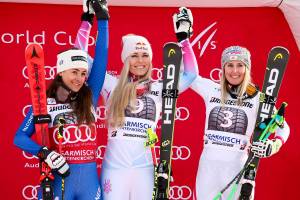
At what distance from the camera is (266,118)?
3840 mm

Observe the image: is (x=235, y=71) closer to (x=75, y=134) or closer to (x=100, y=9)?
(x=100, y=9)

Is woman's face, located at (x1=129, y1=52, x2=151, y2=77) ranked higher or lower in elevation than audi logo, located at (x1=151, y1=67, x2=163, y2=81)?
lower

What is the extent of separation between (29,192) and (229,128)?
89.5 inches

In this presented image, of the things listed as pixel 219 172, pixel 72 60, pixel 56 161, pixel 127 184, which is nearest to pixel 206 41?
pixel 219 172

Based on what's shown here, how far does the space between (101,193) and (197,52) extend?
76.4 inches

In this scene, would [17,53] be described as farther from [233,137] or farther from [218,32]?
[233,137]

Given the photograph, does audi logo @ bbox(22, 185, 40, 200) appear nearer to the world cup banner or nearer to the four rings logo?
the world cup banner

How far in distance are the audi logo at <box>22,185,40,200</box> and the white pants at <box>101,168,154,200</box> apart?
1.54m

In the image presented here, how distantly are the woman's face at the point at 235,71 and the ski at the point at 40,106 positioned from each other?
1345mm

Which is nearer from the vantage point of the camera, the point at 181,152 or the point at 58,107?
the point at 58,107

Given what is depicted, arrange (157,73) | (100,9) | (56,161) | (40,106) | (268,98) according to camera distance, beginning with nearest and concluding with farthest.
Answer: (56,161) < (40,106) < (268,98) < (100,9) < (157,73)

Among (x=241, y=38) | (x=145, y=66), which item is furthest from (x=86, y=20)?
(x=241, y=38)

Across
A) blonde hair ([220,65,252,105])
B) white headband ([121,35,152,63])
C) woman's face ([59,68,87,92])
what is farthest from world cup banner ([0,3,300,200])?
woman's face ([59,68,87,92])

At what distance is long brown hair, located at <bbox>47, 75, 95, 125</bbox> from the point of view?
148 inches
